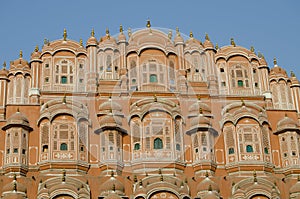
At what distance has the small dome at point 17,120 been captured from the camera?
45281 mm

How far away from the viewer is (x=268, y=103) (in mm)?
50469

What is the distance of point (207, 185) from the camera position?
4325 centimetres

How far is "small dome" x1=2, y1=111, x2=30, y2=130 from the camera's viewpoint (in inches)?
1783

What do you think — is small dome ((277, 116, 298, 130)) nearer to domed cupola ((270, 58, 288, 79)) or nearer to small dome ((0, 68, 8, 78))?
domed cupola ((270, 58, 288, 79))

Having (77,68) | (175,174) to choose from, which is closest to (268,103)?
(175,174)

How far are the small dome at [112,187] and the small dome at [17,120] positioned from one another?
7723 mm

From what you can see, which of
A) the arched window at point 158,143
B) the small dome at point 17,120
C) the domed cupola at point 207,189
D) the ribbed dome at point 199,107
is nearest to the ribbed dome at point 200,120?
the ribbed dome at point 199,107

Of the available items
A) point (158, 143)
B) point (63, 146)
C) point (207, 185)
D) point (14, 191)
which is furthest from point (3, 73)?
point (207, 185)

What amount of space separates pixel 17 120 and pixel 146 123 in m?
9.39

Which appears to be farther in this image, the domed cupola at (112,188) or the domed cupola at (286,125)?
the domed cupola at (286,125)

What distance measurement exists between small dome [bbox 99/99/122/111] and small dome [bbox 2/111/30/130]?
5679 millimetres

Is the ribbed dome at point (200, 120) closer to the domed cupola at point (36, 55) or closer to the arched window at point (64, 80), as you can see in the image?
the arched window at point (64, 80)

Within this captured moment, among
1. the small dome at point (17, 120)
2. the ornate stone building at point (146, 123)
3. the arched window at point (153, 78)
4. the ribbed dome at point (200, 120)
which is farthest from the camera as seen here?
the arched window at point (153, 78)

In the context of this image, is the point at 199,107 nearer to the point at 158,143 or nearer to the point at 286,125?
the point at 158,143
